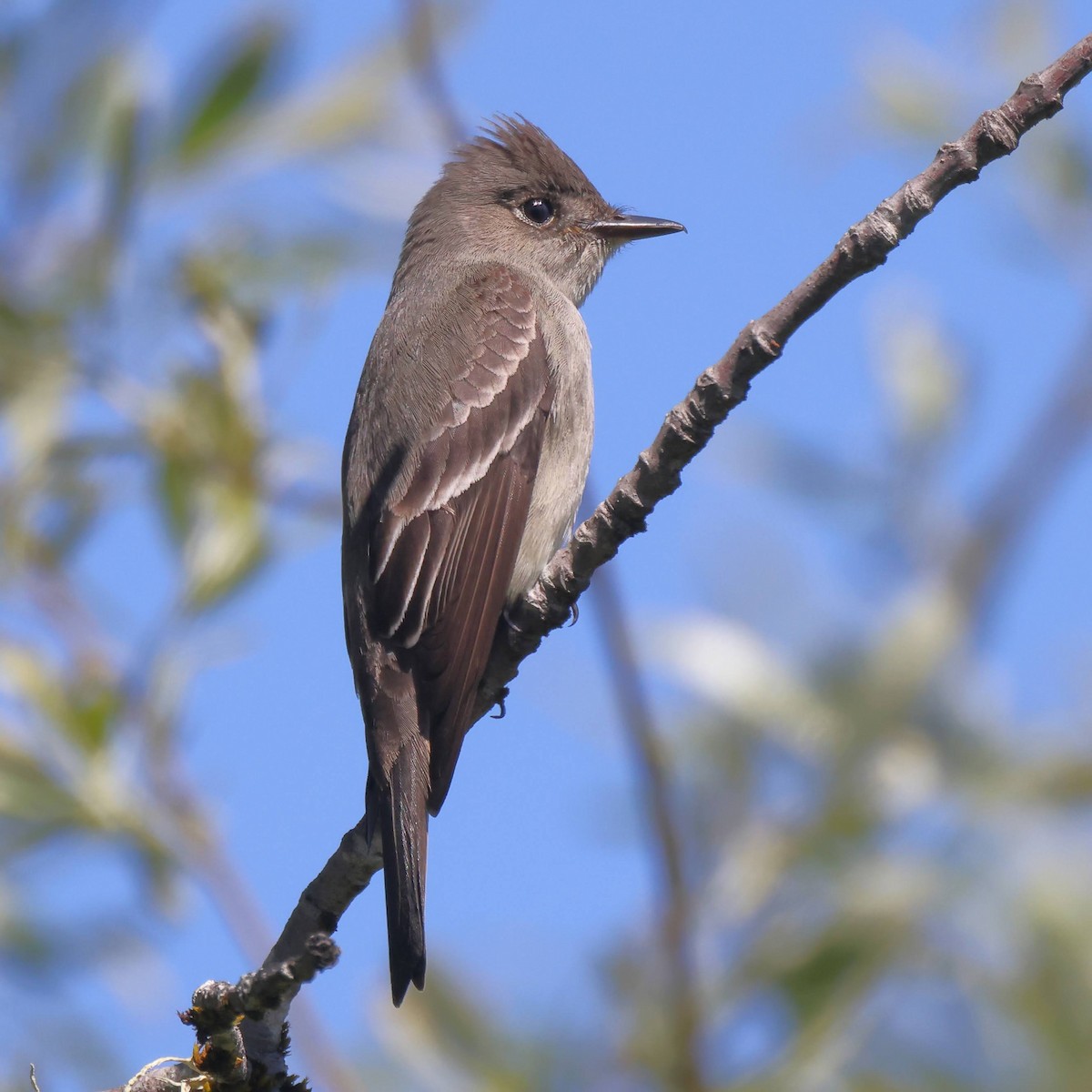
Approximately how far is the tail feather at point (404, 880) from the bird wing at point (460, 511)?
20 centimetres

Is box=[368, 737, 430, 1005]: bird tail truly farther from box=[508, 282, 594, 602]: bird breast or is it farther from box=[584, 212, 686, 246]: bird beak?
box=[584, 212, 686, 246]: bird beak

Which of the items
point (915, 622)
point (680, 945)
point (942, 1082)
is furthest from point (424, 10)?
point (942, 1082)

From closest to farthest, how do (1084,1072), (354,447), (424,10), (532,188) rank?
(1084,1072) < (424,10) < (354,447) < (532,188)

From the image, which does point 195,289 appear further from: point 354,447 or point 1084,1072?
point 1084,1072

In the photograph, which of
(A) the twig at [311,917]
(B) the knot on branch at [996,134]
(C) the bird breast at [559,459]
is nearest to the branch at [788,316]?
(B) the knot on branch at [996,134]

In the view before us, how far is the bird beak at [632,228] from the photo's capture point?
545 cm

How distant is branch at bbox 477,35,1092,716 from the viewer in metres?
2.83

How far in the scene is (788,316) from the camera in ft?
9.70

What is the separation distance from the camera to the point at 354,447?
4.64 meters

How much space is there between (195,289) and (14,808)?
5.07ft

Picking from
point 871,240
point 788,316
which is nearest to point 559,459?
point 788,316

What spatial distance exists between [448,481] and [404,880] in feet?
4.30

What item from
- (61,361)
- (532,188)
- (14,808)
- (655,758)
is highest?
(532,188)

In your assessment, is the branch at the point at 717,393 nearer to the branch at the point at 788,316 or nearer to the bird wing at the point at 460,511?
the branch at the point at 788,316
